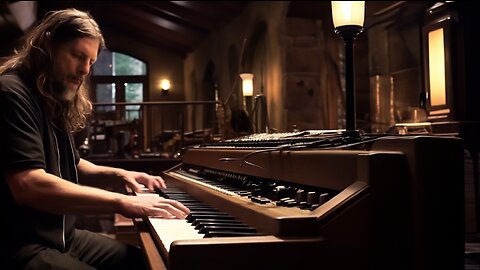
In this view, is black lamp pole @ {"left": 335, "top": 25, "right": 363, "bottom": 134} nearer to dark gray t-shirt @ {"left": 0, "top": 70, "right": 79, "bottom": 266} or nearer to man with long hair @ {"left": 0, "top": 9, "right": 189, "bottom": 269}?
man with long hair @ {"left": 0, "top": 9, "right": 189, "bottom": 269}

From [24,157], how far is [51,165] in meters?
0.26

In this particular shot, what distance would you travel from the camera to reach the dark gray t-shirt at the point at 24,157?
→ 4.94 ft

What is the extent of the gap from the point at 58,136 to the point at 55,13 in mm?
410

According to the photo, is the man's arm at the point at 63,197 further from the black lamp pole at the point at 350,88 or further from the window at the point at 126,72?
the window at the point at 126,72

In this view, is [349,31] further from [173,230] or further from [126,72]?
[126,72]

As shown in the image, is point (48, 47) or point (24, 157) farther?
point (48, 47)

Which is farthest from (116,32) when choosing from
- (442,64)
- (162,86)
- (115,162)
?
(442,64)

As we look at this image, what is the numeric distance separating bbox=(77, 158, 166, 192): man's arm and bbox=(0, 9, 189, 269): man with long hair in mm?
260

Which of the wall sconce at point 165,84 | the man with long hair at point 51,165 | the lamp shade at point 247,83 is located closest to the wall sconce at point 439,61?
the lamp shade at point 247,83

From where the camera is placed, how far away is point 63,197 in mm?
1479

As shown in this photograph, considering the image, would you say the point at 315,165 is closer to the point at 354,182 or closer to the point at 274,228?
the point at 354,182

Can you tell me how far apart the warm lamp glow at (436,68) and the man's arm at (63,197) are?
3419 millimetres

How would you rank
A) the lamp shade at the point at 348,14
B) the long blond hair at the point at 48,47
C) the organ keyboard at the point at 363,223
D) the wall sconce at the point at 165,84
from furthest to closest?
the wall sconce at the point at 165,84
the lamp shade at the point at 348,14
the long blond hair at the point at 48,47
the organ keyboard at the point at 363,223

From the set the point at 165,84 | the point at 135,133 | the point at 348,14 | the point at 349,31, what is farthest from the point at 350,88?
the point at 165,84
